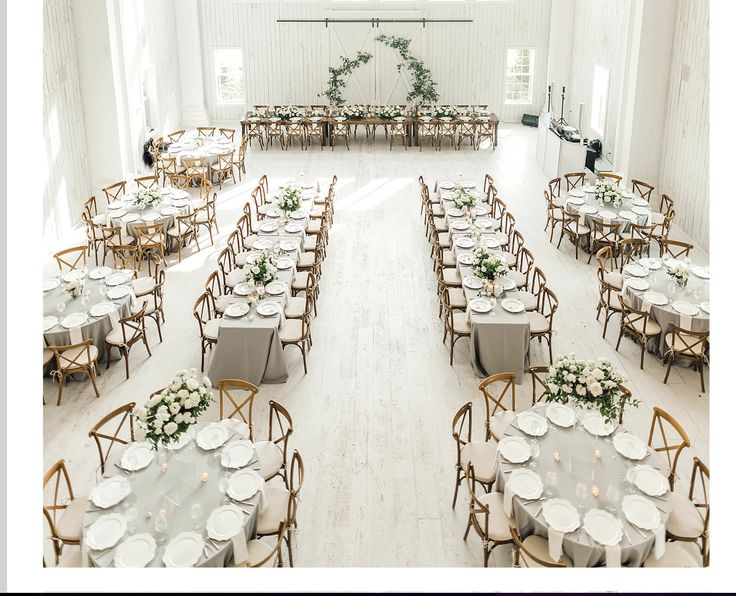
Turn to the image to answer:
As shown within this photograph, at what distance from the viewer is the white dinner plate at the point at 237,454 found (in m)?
5.43

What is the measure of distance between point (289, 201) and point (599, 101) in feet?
30.4

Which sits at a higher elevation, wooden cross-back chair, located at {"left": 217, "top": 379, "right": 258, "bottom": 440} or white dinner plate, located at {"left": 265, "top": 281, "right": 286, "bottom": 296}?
white dinner plate, located at {"left": 265, "top": 281, "right": 286, "bottom": 296}

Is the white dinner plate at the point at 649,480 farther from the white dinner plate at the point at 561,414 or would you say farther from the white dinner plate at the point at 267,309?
the white dinner plate at the point at 267,309

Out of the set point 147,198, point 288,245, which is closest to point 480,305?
point 288,245

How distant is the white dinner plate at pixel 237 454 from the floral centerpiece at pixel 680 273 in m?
5.49

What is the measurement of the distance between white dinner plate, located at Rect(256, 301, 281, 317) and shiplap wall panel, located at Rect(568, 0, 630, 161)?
9.27m

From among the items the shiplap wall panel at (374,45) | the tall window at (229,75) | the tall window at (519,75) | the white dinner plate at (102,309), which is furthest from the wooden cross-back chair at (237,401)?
the tall window at (519,75)

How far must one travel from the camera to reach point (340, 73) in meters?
19.1

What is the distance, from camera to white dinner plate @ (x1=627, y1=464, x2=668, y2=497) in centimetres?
512

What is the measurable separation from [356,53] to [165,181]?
7517mm

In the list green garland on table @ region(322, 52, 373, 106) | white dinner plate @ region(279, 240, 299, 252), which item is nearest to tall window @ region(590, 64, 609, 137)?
green garland on table @ region(322, 52, 373, 106)

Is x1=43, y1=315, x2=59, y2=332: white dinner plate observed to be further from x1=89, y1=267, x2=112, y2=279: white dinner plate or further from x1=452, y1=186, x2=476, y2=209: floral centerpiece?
x1=452, y1=186, x2=476, y2=209: floral centerpiece
